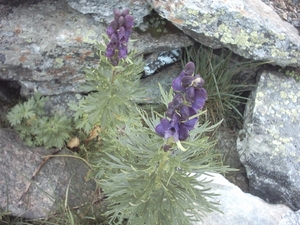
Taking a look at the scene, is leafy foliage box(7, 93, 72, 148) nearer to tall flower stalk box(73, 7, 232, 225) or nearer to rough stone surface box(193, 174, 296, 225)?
tall flower stalk box(73, 7, 232, 225)

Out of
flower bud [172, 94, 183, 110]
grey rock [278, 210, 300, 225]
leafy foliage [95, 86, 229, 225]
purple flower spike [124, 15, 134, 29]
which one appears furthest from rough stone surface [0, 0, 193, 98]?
flower bud [172, 94, 183, 110]

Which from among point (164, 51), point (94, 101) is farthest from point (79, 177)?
point (164, 51)

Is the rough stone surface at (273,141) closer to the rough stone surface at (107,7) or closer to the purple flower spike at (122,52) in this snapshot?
the rough stone surface at (107,7)

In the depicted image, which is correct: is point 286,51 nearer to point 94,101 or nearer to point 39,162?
point 94,101

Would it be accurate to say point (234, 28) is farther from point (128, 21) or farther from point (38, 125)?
point (38, 125)

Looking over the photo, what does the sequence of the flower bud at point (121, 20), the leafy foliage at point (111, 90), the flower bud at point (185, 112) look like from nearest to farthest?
1. the flower bud at point (185, 112)
2. the flower bud at point (121, 20)
3. the leafy foliage at point (111, 90)

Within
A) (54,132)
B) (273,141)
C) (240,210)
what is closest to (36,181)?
(54,132)

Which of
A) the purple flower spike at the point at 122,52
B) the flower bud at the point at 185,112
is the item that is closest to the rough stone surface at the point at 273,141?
the purple flower spike at the point at 122,52
